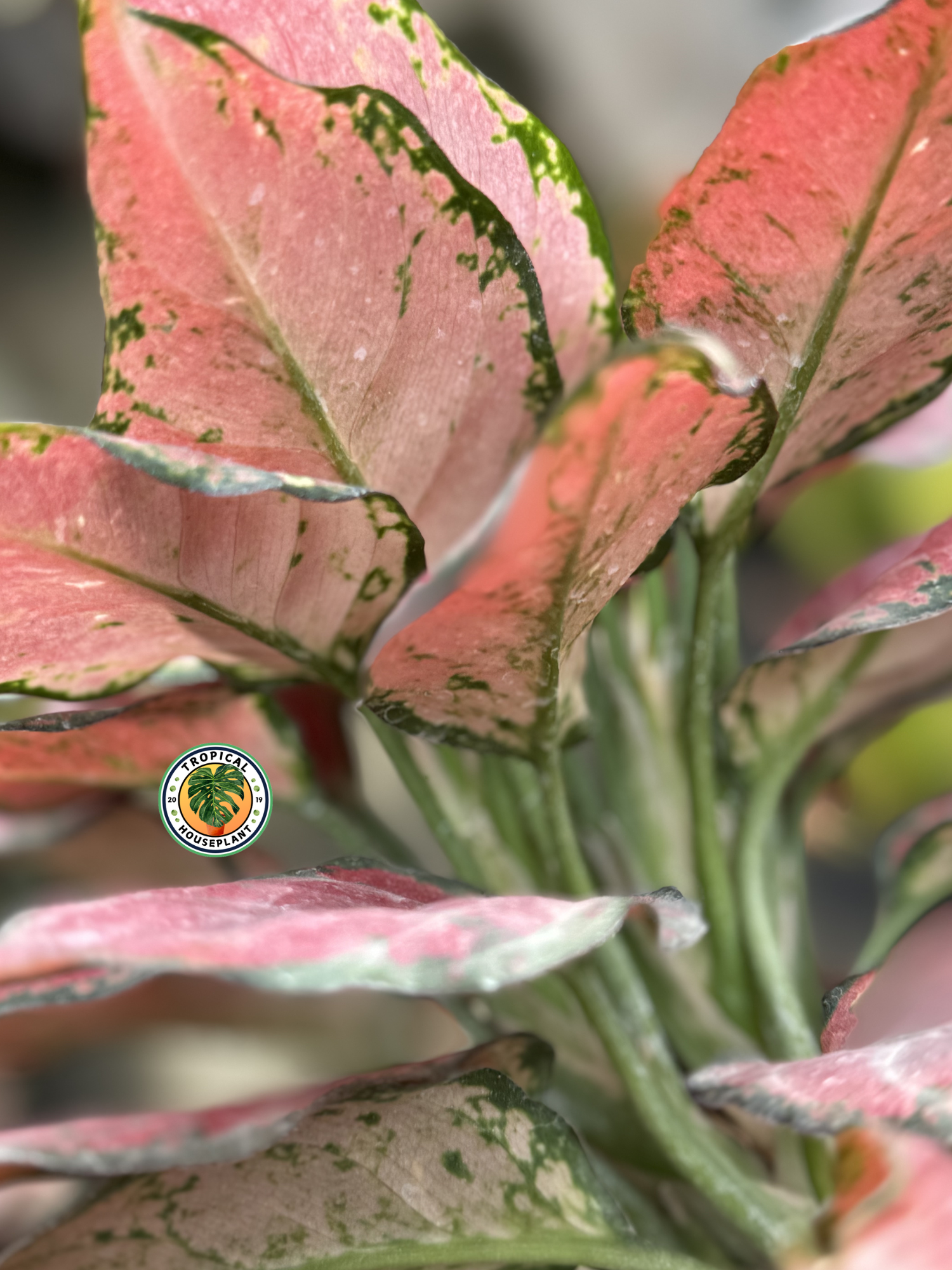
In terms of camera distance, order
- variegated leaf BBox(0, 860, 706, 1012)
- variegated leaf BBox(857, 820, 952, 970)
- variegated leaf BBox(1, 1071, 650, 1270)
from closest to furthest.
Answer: variegated leaf BBox(0, 860, 706, 1012) < variegated leaf BBox(1, 1071, 650, 1270) < variegated leaf BBox(857, 820, 952, 970)

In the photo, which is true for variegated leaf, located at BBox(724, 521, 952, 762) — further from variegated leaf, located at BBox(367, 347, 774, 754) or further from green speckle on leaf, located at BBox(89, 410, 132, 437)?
green speckle on leaf, located at BBox(89, 410, 132, 437)

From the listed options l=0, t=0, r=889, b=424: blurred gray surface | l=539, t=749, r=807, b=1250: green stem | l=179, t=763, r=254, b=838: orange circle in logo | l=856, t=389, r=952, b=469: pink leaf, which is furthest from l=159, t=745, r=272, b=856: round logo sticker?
l=0, t=0, r=889, b=424: blurred gray surface

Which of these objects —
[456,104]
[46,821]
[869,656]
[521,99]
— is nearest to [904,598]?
[869,656]

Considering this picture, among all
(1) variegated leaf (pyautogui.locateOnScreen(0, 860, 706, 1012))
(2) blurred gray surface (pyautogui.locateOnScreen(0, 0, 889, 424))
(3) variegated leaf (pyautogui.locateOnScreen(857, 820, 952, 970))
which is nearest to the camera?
(1) variegated leaf (pyautogui.locateOnScreen(0, 860, 706, 1012))

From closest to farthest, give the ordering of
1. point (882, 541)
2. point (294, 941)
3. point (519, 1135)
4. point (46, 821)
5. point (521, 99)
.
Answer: point (294, 941), point (519, 1135), point (46, 821), point (882, 541), point (521, 99)

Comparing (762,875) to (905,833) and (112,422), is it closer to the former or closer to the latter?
(905,833)

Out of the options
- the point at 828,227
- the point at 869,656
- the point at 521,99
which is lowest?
the point at 869,656
